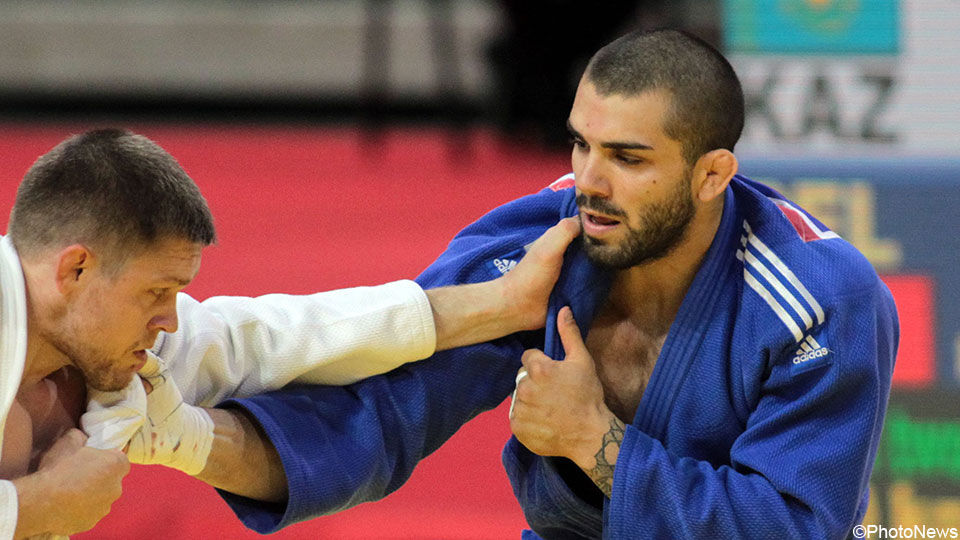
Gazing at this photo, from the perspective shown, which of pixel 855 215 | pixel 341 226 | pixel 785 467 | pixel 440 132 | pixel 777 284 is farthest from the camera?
pixel 440 132

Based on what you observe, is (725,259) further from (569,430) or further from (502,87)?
(502,87)

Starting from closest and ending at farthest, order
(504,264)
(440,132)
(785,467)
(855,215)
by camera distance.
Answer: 1. (785,467)
2. (504,264)
3. (855,215)
4. (440,132)

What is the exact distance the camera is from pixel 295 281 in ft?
15.6

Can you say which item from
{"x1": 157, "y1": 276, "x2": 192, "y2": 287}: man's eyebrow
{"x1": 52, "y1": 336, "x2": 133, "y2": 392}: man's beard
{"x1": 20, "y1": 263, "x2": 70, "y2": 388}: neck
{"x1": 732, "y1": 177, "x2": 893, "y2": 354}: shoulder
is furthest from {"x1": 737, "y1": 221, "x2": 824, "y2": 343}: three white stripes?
{"x1": 20, "y1": 263, "x2": 70, "y2": 388}: neck

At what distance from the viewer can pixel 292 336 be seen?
7.66 ft

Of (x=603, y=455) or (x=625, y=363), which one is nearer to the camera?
(x=603, y=455)

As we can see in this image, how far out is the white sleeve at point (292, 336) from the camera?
2311mm

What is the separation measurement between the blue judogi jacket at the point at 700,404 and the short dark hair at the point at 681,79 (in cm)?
23

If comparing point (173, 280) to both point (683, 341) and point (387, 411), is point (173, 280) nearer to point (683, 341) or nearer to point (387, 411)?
point (387, 411)

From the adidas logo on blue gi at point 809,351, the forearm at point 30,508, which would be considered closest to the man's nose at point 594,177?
the adidas logo on blue gi at point 809,351

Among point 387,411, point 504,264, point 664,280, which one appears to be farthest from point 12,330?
point 664,280

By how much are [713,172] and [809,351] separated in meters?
0.39

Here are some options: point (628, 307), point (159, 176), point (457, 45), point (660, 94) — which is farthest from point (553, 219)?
point (457, 45)

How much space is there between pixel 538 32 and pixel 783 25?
3578 mm
